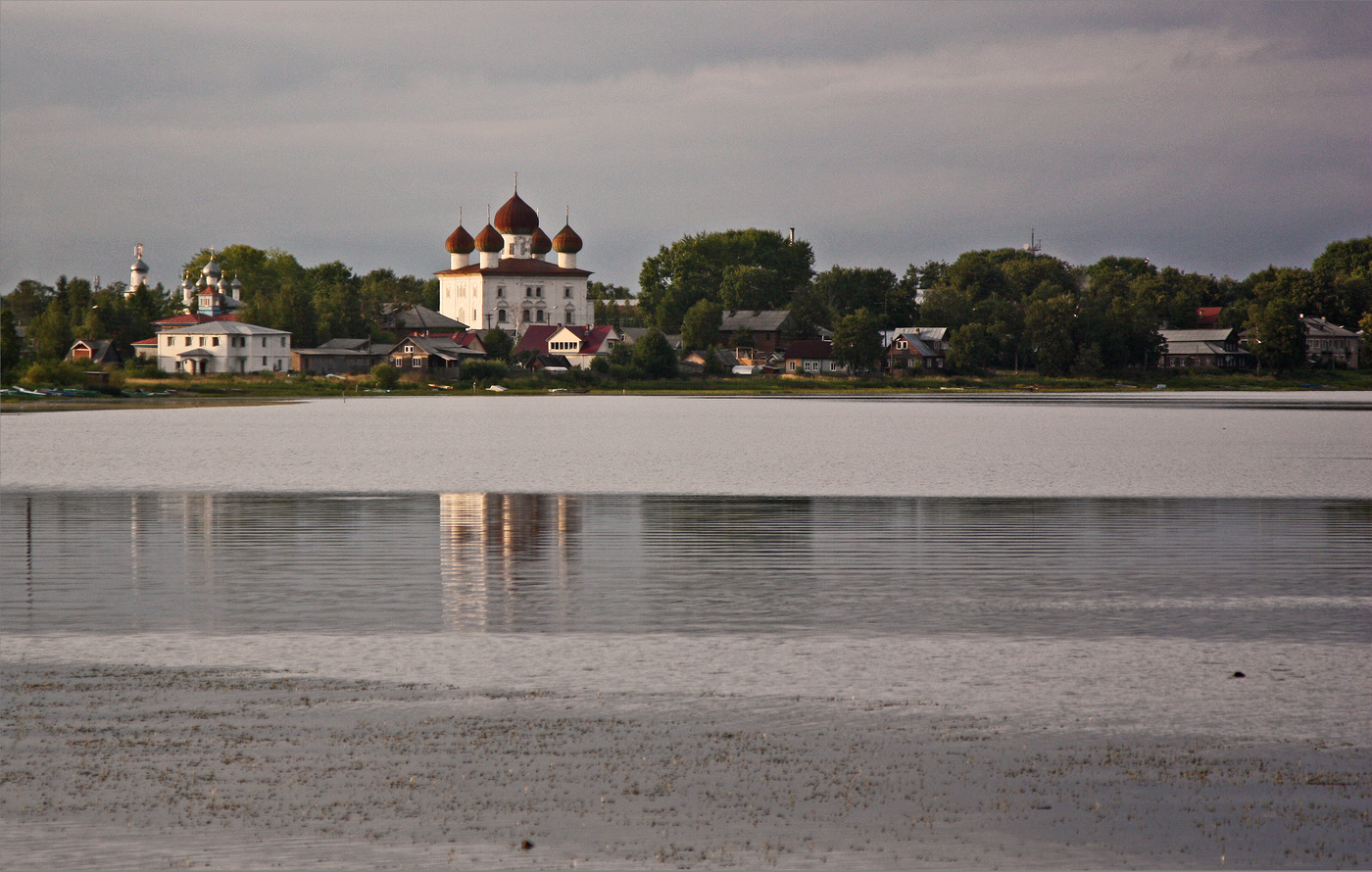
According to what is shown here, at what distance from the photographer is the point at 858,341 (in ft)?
431

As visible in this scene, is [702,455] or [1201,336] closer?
[702,455]

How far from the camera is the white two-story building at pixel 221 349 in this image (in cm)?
12338

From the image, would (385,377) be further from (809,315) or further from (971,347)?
(809,315)

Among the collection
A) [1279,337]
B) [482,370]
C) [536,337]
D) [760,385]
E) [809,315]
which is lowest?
[760,385]

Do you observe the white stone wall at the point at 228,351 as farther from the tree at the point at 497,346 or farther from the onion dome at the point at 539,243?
the onion dome at the point at 539,243

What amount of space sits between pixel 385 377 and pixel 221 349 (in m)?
22.5

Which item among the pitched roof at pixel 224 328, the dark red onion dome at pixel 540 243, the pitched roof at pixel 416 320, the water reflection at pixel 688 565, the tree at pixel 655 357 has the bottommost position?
the water reflection at pixel 688 565

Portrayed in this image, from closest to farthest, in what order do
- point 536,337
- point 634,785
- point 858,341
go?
1. point 634,785
2. point 858,341
3. point 536,337

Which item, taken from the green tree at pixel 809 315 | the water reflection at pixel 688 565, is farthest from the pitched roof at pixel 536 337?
the water reflection at pixel 688 565

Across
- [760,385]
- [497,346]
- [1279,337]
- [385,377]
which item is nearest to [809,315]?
[760,385]

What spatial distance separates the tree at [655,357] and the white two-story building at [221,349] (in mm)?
32710

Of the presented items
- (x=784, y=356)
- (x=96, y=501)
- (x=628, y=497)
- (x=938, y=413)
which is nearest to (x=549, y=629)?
(x=628, y=497)

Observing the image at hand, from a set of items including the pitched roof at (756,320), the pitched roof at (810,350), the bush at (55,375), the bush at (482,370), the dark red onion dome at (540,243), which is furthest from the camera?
Answer: the dark red onion dome at (540,243)

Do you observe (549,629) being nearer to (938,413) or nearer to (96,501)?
(96,501)
